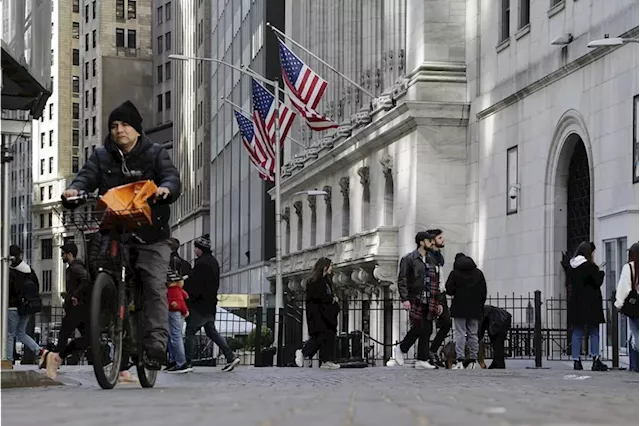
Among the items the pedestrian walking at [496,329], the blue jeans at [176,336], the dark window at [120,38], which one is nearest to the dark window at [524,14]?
the pedestrian walking at [496,329]

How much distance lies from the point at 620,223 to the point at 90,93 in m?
130

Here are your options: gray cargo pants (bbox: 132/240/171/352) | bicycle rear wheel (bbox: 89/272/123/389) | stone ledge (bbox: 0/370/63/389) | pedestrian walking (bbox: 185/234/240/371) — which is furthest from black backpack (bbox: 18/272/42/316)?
bicycle rear wheel (bbox: 89/272/123/389)

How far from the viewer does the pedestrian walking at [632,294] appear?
20.9 meters

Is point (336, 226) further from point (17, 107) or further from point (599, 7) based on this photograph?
point (17, 107)

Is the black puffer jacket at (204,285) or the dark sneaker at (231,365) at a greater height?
the black puffer jacket at (204,285)

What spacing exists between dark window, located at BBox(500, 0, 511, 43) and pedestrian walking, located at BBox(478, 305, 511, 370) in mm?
14509

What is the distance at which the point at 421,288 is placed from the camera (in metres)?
22.7

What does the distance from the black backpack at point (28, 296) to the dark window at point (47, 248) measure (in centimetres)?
15300

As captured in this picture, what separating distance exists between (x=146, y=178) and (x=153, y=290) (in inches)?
35.9

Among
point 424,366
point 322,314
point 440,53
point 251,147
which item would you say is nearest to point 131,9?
point 251,147

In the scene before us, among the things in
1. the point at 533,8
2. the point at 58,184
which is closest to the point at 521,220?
the point at 533,8

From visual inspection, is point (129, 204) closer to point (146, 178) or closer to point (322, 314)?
point (146, 178)

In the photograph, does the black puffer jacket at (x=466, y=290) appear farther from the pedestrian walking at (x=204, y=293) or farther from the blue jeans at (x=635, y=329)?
the pedestrian walking at (x=204, y=293)

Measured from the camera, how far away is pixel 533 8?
36.0 metres
